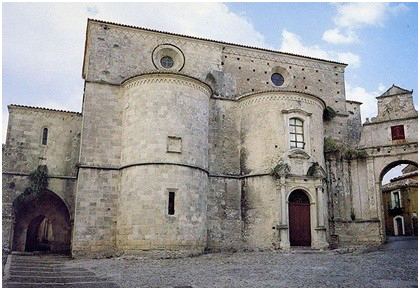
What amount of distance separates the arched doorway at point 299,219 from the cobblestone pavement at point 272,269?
66.3 inches

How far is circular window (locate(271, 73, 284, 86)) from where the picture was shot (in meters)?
25.9

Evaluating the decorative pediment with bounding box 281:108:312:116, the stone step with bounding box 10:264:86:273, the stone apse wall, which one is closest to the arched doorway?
the stone apse wall

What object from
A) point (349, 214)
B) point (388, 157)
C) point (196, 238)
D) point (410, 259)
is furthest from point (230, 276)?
point (388, 157)

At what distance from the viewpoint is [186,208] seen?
19891mm

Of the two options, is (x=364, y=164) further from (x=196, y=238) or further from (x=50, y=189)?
(x=50, y=189)

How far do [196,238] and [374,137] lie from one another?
1163 centimetres

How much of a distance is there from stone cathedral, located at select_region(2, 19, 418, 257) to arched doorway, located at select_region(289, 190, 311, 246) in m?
0.05

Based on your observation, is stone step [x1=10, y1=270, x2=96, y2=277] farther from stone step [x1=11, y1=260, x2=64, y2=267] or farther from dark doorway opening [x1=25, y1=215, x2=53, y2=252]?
dark doorway opening [x1=25, y1=215, x2=53, y2=252]

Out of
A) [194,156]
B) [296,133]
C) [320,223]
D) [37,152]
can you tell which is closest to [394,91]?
[296,133]

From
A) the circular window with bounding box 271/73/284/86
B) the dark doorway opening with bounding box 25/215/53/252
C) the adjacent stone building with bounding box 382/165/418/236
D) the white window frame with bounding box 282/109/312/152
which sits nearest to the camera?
the white window frame with bounding box 282/109/312/152

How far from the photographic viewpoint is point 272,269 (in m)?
15.0

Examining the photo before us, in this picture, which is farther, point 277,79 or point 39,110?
point 277,79

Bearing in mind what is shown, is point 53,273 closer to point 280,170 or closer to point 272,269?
point 272,269

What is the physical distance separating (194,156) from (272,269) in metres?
7.42
